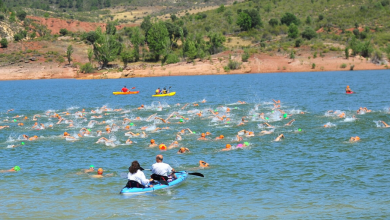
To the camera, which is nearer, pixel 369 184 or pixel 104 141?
pixel 369 184

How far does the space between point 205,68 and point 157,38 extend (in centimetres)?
1484

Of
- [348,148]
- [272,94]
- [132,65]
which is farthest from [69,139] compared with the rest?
[132,65]

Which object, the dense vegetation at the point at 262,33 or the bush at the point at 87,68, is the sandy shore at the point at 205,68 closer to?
the bush at the point at 87,68

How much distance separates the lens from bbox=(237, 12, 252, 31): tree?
375 feet

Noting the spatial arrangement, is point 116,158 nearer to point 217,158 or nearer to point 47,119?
point 217,158

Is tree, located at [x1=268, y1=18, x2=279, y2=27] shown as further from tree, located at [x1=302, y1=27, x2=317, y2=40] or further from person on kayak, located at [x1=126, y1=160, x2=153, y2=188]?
person on kayak, located at [x1=126, y1=160, x2=153, y2=188]

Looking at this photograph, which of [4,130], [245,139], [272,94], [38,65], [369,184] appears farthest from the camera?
[38,65]

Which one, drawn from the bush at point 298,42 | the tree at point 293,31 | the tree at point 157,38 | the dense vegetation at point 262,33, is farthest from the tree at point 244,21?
the bush at point 298,42

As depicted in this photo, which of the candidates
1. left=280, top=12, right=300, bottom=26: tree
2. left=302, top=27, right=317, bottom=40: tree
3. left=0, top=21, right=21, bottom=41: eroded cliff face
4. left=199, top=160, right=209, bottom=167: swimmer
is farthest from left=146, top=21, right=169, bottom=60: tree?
left=199, top=160, right=209, bottom=167: swimmer

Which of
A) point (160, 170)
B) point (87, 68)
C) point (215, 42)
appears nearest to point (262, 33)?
point (215, 42)

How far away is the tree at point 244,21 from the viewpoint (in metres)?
114

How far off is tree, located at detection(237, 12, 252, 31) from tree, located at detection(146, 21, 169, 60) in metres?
20.2

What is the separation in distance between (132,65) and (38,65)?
62.4 ft

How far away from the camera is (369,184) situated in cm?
1831
